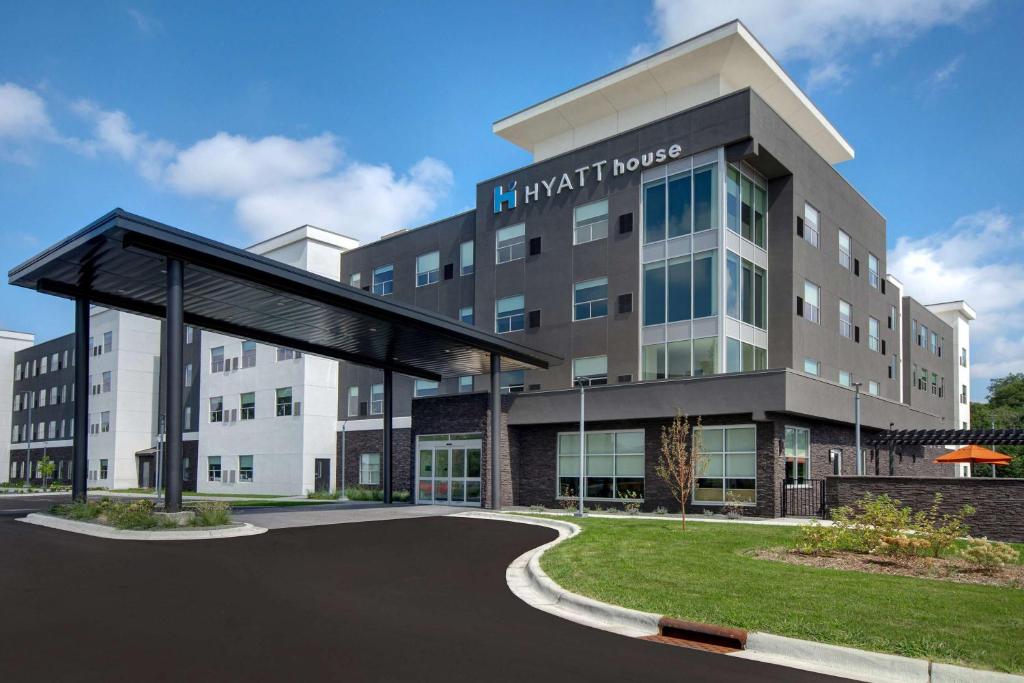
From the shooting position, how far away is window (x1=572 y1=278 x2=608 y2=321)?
32.6 metres

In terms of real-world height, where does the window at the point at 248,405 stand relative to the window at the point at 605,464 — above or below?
above

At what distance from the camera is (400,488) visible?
38906mm

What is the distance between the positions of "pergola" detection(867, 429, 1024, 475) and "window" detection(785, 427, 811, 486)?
525 cm

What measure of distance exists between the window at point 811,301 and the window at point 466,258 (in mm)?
15261

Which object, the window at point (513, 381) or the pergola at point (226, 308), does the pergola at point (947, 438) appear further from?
the window at point (513, 381)

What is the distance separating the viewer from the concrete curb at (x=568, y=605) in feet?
31.0

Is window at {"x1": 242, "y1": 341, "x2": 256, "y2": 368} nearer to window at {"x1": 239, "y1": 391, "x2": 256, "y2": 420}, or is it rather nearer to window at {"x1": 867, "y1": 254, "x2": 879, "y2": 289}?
window at {"x1": 239, "y1": 391, "x2": 256, "y2": 420}

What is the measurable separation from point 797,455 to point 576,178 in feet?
46.7

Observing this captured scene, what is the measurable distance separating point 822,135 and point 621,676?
118 ft

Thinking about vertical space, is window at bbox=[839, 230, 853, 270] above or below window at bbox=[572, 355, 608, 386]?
above

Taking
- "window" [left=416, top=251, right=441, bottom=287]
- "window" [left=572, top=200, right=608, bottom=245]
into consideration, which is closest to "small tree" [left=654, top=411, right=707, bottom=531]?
"window" [left=572, top=200, right=608, bottom=245]

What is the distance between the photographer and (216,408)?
53125 millimetres

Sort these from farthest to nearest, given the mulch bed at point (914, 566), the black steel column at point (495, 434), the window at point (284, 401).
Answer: the window at point (284, 401), the black steel column at point (495, 434), the mulch bed at point (914, 566)

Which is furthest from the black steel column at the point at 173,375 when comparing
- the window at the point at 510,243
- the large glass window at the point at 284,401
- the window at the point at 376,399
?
the large glass window at the point at 284,401
